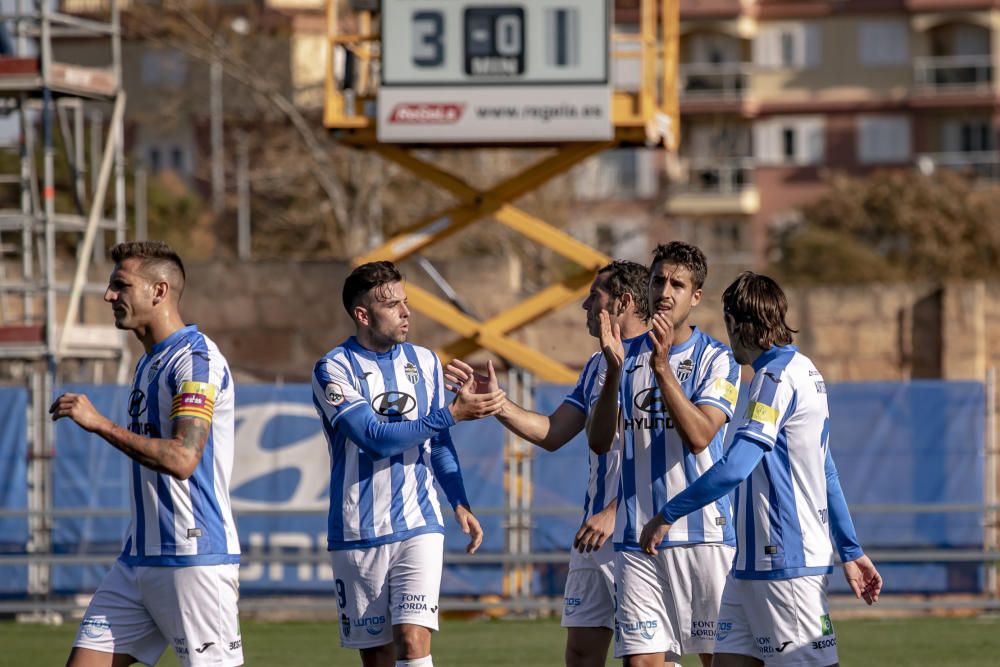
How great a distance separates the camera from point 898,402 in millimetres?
15820

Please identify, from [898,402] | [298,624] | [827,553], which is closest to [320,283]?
[298,624]

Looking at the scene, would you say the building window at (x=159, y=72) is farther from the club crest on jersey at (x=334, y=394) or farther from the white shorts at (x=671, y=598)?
the white shorts at (x=671, y=598)

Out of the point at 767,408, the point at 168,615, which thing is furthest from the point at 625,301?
the point at 168,615

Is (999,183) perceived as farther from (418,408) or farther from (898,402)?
(418,408)

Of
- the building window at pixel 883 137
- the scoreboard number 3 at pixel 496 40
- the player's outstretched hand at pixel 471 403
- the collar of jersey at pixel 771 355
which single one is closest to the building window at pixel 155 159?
the building window at pixel 883 137

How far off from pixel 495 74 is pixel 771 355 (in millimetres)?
10461

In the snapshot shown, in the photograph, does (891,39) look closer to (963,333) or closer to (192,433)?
(963,333)

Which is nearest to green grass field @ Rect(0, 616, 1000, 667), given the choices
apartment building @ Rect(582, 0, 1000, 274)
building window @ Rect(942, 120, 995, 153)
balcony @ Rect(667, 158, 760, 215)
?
apartment building @ Rect(582, 0, 1000, 274)

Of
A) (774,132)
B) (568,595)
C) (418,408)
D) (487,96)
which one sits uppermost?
(774,132)

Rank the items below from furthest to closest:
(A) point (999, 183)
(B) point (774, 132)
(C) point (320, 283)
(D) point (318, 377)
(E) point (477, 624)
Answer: (B) point (774, 132) < (A) point (999, 183) < (C) point (320, 283) < (E) point (477, 624) < (D) point (318, 377)

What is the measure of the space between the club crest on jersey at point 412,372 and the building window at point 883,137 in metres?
59.8

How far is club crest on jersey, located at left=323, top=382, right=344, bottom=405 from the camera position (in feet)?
25.9

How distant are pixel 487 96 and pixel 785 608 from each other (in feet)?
35.5

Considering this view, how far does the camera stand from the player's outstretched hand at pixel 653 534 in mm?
6898
